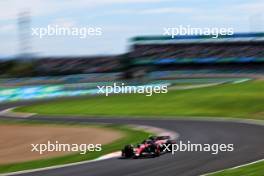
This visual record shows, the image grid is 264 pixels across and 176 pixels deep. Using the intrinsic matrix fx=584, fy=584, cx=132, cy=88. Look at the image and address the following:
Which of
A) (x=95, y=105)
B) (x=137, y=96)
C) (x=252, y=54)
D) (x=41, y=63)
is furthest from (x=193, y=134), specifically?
(x=41, y=63)

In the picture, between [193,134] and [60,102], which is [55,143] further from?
[60,102]

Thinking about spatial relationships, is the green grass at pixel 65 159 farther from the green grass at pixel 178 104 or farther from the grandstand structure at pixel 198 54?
the grandstand structure at pixel 198 54

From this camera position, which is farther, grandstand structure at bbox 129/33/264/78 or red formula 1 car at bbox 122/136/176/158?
grandstand structure at bbox 129/33/264/78

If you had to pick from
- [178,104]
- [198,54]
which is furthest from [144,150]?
[198,54]

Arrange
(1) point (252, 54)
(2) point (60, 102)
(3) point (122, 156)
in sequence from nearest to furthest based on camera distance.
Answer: (3) point (122, 156)
(2) point (60, 102)
(1) point (252, 54)

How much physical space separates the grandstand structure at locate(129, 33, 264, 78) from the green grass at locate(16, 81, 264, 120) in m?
21.6

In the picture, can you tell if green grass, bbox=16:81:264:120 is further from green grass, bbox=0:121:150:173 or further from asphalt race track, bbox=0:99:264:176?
green grass, bbox=0:121:150:173

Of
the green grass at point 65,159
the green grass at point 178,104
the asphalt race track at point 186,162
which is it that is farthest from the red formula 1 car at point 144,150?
the green grass at point 178,104

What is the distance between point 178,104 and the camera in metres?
56.9

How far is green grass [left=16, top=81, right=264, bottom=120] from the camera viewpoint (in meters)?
49.5

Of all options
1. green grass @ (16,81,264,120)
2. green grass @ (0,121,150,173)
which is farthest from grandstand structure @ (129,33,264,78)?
green grass @ (0,121,150,173)

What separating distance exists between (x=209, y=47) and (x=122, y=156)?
73070 mm

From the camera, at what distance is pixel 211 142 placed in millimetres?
27672

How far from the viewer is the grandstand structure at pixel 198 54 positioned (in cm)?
9181
